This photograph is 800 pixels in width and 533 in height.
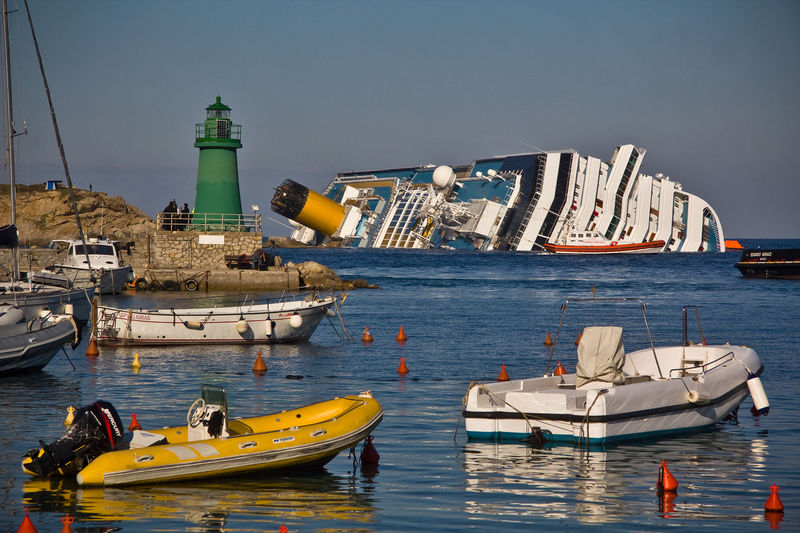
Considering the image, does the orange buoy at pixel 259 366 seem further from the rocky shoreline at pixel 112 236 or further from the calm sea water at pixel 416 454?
the rocky shoreline at pixel 112 236

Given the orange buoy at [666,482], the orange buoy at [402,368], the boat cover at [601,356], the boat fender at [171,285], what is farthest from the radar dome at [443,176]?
the orange buoy at [666,482]

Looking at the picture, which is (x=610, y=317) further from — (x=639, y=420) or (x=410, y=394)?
(x=639, y=420)

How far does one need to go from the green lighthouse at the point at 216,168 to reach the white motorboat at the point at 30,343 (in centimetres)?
2718

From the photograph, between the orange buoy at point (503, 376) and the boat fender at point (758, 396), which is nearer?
the boat fender at point (758, 396)

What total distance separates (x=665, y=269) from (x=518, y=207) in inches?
754

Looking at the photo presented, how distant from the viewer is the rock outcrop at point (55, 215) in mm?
93000

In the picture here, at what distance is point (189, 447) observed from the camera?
36.6 feet

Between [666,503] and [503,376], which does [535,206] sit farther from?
[666,503]

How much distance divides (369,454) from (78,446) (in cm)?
359

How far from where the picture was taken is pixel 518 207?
87.4 meters

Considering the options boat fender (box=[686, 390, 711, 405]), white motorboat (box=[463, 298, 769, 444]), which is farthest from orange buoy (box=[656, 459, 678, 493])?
boat fender (box=[686, 390, 711, 405])

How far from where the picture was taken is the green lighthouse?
47.3 meters

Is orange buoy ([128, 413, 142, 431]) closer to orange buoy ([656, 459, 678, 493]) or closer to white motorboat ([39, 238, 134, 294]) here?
orange buoy ([656, 459, 678, 493])

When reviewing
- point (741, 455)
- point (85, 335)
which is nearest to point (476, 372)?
point (741, 455)
